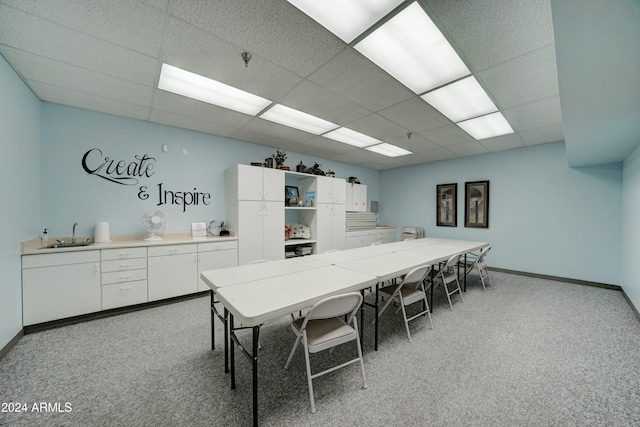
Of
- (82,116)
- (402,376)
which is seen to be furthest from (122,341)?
(82,116)

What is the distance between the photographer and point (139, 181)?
135 inches

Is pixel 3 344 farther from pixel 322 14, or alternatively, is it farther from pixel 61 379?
pixel 322 14

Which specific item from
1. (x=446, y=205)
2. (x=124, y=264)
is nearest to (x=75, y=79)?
(x=124, y=264)

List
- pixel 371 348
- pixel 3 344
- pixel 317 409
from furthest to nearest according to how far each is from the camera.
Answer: pixel 371 348
pixel 3 344
pixel 317 409

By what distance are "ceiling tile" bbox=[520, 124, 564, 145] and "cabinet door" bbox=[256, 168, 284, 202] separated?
429 centimetres

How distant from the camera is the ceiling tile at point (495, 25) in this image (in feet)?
4.93

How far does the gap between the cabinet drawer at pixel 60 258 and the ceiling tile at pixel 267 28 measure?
2.79 meters

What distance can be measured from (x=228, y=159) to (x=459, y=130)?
412 cm

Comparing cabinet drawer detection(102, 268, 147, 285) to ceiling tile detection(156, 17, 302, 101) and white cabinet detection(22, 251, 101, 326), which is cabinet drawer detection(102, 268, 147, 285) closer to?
white cabinet detection(22, 251, 101, 326)

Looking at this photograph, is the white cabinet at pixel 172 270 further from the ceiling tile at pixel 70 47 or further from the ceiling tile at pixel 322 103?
the ceiling tile at pixel 322 103

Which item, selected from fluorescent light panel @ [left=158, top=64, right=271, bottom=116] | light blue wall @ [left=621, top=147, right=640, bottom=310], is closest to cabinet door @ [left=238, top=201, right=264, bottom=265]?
fluorescent light panel @ [left=158, top=64, right=271, bottom=116]

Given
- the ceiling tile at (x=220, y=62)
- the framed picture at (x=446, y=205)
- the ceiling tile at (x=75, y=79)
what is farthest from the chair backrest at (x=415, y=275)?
the framed picture at (x=446, y=205)

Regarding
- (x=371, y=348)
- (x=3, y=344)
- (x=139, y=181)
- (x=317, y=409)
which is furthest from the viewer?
(x=139, y=181)

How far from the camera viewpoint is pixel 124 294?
2.88m
